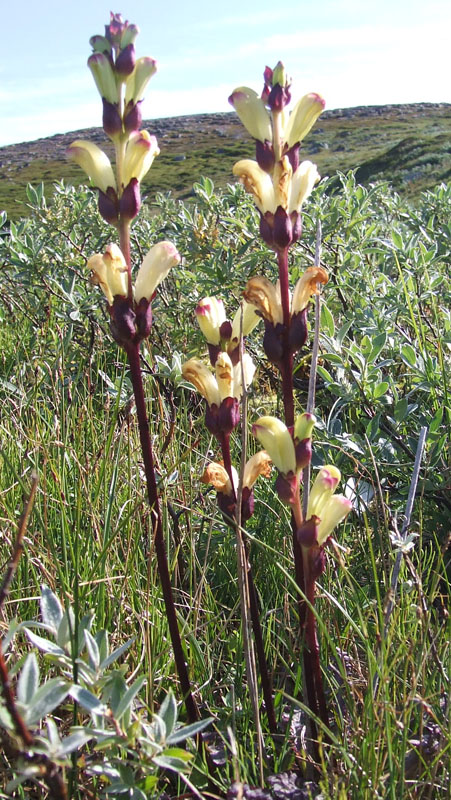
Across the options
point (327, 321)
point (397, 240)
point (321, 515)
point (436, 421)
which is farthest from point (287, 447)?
point (397, 240)

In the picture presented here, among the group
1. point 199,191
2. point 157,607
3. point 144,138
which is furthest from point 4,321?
point 144,138

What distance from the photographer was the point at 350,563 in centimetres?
214

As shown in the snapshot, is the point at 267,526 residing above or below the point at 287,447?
below

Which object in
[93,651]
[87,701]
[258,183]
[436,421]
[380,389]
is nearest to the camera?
[87,701]

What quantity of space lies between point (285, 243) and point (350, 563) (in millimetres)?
1245

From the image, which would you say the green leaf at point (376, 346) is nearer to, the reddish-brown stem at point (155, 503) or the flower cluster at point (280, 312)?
the flower cluster at point (280, 312)

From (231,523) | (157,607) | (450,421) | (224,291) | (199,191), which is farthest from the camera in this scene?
(199,191)

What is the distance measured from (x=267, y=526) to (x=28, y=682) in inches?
56.2

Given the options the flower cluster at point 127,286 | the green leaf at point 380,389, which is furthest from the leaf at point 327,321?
the flower cluster at point 127,286

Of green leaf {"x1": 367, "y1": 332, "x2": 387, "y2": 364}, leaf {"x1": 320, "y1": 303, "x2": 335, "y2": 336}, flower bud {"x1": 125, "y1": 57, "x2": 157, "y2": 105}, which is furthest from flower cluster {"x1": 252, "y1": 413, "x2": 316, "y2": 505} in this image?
→ leaf {"x1": 320, "y1": 303, "x2": 335, "y2": 336}

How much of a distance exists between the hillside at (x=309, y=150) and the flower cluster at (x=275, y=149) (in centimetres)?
2907

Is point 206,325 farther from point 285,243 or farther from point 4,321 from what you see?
point 4,321

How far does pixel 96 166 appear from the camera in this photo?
4.12 feet

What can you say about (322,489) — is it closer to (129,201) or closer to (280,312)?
(280,312)
